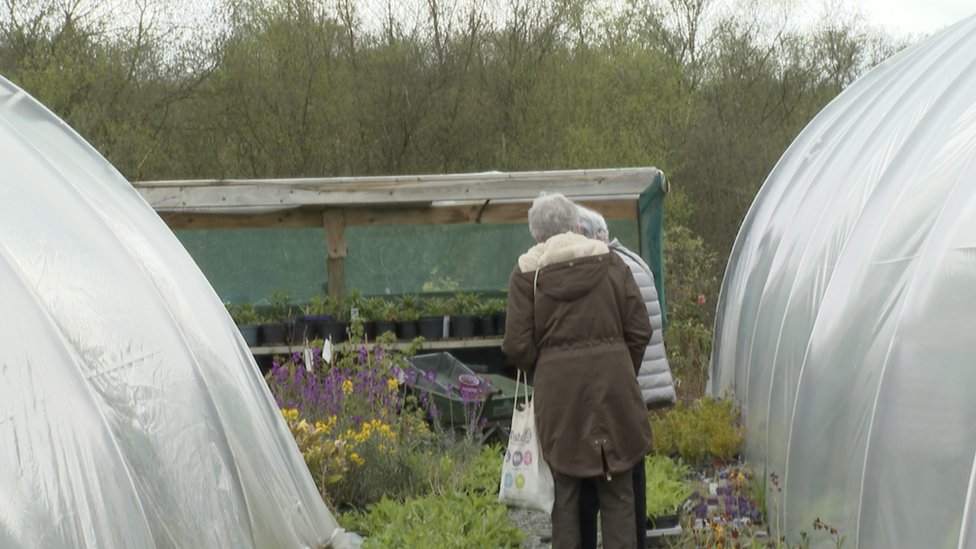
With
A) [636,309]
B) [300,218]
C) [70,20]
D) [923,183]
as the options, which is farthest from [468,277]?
[70,20]

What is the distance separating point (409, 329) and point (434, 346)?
0.30 metres

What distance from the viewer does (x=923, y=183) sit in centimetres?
333

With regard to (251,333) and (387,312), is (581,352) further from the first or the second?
(251,333)

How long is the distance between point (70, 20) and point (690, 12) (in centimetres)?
1274

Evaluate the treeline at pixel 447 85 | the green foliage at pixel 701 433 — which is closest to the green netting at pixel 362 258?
the green foliage at pixel 701 433

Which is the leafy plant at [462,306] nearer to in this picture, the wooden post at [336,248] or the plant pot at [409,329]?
the plant pot at [409,329]

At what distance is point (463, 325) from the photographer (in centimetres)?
815

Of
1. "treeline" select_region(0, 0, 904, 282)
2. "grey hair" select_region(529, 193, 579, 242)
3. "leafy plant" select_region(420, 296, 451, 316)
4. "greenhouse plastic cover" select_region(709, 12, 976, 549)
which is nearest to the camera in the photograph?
"greenhouse plastic cover" select_region(709, 12, 976, 549)

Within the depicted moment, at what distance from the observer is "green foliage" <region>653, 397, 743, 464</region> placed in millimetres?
5891

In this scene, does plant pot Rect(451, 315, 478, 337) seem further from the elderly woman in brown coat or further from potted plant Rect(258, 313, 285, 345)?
the elderly woman in brown coat

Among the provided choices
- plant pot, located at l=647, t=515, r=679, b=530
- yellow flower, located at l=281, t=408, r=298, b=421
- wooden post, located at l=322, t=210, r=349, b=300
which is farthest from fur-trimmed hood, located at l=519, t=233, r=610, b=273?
wooden post, located at l=322, t=210, r=349, b=300

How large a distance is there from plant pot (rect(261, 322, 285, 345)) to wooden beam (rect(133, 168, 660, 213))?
117cm

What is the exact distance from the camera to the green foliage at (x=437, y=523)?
13.9 ft

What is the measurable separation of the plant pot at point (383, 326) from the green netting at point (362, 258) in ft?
2.80
